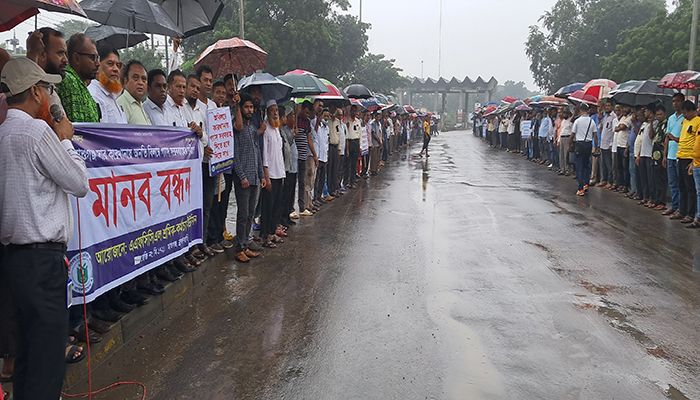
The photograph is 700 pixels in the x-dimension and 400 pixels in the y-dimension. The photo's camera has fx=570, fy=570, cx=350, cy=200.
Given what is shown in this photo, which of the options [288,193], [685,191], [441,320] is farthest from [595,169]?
[441,320]

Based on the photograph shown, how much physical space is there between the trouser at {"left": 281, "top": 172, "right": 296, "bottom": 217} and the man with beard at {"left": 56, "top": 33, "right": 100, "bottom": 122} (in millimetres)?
4219

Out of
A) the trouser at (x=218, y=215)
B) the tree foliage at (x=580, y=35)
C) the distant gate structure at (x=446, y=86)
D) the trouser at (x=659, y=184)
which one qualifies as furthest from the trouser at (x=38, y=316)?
the distant gate structure at (x=446, y=86)

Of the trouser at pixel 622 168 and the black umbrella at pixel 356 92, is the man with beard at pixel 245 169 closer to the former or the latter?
the black umbrella at pixel 356 92

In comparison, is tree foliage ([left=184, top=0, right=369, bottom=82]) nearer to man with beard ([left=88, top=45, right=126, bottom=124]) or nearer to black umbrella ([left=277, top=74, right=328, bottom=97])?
black umbrella ([left=277, top=74, right=328, bottom=97])

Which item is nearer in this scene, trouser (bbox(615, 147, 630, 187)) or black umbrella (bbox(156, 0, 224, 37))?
black umbrella (bbox(156, 0, 224, 37))

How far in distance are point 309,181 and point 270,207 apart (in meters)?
2.98

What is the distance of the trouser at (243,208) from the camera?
7077 mm

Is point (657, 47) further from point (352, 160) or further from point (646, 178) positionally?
point (352, 160)

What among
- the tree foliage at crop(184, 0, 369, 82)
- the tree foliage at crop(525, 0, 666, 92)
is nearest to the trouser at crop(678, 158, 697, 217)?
the tree foliage at crop(184, 0, 369, 82)

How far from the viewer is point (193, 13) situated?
340 inches

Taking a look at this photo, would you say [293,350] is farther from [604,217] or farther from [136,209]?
[604,217]

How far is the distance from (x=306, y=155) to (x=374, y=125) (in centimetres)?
873

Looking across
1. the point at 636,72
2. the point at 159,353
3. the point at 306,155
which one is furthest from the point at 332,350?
the point at 636,72

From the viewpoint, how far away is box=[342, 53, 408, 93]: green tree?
51409 mm
